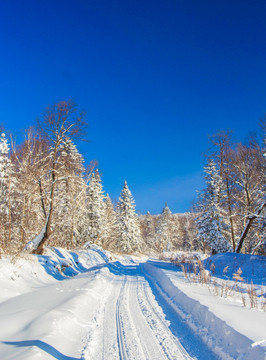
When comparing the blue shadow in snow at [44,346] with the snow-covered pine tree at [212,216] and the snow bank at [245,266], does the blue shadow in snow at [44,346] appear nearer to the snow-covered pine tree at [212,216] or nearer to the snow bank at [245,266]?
the snow bank at [245,266]

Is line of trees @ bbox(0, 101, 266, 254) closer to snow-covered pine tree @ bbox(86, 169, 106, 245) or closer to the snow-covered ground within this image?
snow-covered pine tree @ bbox(86, 169, 106, 245)

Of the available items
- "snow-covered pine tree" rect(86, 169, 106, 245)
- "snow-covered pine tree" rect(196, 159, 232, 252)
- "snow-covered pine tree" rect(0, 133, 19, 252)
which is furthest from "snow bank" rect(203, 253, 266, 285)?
"snow-covered pine tree" rect(86, 169, 106, 245)

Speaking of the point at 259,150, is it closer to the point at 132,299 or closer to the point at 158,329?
the point at 132,299

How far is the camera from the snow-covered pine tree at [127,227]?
3786 cm

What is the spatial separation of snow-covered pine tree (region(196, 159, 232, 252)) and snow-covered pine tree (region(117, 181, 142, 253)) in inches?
527

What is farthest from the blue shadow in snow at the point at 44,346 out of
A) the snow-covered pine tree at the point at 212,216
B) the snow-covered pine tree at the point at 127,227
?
the snow-covered pine tree at the point at 127,227

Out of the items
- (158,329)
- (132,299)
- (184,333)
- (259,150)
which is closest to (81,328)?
(158,329)

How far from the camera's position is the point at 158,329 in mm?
3695

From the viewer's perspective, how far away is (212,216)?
90.3 feet

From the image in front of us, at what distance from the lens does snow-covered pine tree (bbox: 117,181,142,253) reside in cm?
3786

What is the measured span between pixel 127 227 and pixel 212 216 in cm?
1569

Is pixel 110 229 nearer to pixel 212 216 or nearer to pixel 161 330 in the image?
pixel 212 216

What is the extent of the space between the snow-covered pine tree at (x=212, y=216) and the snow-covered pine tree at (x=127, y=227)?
13.4 meters

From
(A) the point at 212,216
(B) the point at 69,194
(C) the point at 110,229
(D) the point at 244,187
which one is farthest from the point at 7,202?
(C) the point at 110,229
